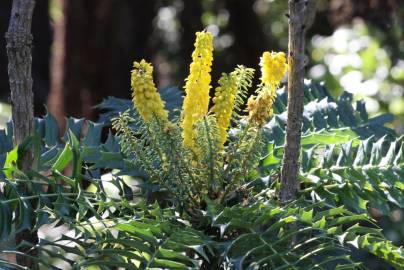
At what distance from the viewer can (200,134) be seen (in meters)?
1.29

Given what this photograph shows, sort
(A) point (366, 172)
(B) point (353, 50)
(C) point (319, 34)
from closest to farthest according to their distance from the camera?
(A) point (366, 172)
(B) point (353, 50)
(C) point (319, 34)

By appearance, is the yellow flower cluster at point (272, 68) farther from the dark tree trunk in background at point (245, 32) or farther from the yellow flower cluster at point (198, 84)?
the dark tree trunk in background at point (245, 32)

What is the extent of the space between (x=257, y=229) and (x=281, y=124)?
0.44m

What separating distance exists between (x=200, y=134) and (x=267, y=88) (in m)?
0.12

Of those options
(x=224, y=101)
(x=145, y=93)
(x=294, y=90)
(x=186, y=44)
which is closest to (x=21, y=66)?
(x=145, y=93)

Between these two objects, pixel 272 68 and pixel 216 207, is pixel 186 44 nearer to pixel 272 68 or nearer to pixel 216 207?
pixel 272 68

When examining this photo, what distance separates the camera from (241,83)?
135 centimetres

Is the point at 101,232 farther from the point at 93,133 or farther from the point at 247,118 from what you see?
the point at 93,133

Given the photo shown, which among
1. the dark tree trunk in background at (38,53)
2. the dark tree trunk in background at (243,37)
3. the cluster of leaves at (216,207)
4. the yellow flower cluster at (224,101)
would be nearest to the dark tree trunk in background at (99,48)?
the dark tree trunk in background at (38,53)

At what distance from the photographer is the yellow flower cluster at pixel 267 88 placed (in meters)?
1.29

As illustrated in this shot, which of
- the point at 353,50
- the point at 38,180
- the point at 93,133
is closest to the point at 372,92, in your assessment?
the point at 353,50

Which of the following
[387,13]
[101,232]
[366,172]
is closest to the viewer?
[101,232]

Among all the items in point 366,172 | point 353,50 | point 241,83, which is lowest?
point 366,172

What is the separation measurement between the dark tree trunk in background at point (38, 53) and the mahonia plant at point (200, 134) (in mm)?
3401
